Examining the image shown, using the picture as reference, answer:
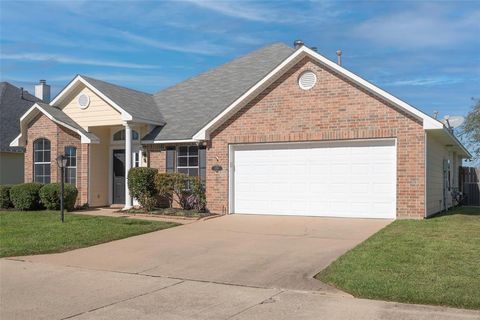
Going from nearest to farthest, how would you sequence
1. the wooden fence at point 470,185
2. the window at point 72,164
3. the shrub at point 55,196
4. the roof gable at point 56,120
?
the shrub at point 55,196 → the roof gable at point 56,120 → the window at point 72,164 → the wooden fence at point 470,185

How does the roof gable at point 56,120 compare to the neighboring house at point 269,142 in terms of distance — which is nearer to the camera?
the neighboring house at point 269,142

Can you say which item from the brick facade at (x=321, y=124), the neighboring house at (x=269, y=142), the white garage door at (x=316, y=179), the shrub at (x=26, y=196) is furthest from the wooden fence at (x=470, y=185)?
the shrub at (x=26, y=196)

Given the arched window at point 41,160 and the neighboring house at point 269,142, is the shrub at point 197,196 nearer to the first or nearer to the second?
the neighboring house at point 269,142

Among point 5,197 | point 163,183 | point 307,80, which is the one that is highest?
point 307,80

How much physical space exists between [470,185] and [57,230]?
66.8 feet

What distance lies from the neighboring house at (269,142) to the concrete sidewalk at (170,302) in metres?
8.48

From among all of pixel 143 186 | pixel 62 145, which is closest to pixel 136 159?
pixel 143 186

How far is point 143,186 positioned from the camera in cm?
1797

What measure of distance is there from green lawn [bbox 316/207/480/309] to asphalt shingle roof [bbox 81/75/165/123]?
1075 centimetres

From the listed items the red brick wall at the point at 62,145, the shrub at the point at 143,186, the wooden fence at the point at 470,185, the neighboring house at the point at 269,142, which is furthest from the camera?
the wooden fence at the point at 470,185

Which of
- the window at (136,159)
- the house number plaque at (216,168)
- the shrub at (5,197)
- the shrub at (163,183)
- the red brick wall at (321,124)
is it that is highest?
the red brick wall at (321,124)

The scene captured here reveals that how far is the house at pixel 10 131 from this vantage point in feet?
85.1

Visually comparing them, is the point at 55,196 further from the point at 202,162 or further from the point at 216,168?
the point at 216,168

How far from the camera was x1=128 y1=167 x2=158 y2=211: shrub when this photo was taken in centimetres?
1797
